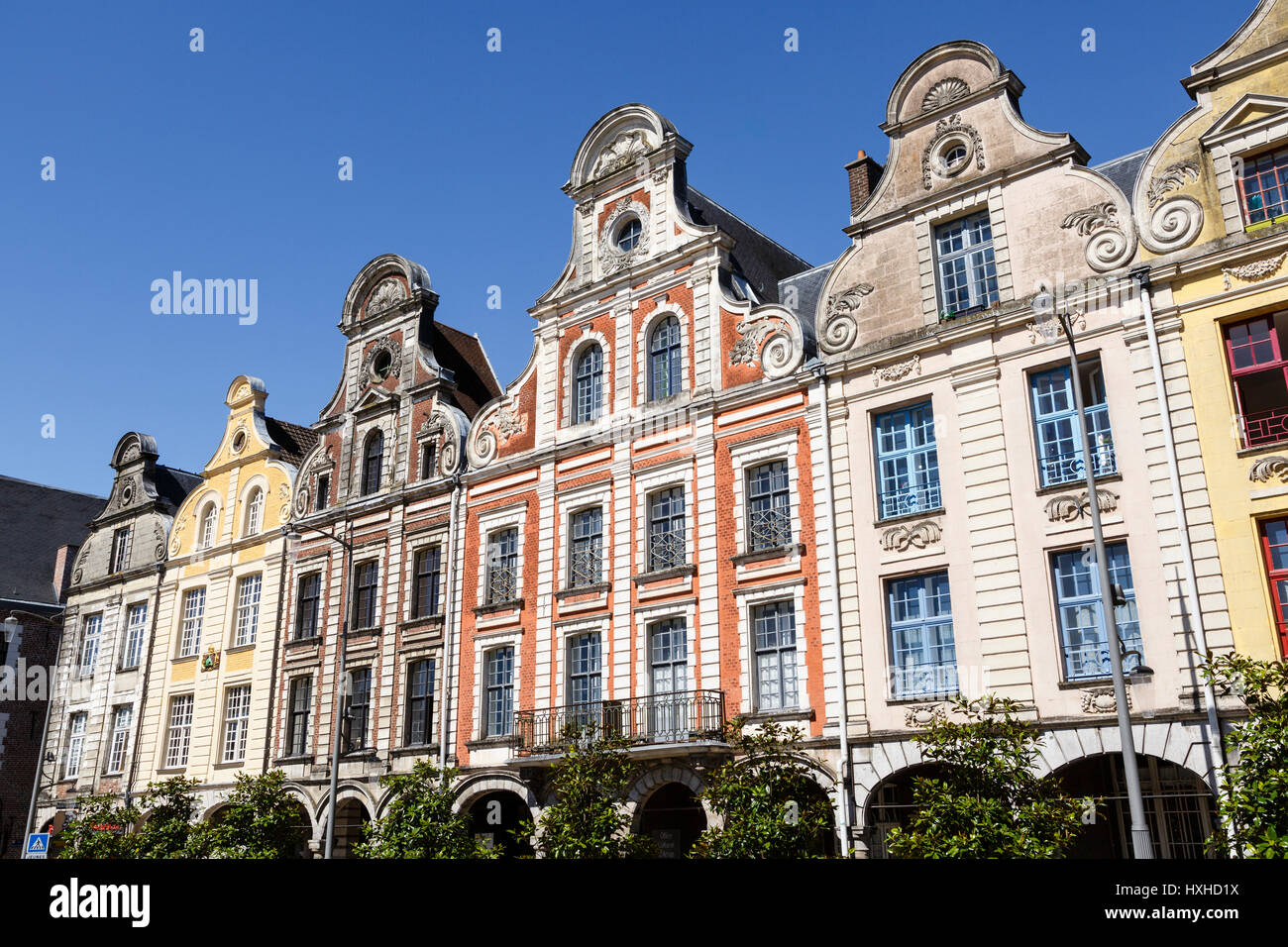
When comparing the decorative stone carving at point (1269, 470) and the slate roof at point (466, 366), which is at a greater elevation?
the slate roof at point (466, 366)

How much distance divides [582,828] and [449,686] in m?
7.79

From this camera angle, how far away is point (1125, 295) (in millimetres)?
19375

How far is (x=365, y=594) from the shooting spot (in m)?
31.6

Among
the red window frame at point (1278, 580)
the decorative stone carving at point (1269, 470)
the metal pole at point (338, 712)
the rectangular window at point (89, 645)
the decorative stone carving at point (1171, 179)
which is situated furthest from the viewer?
the rectangular window at point (89, 645)

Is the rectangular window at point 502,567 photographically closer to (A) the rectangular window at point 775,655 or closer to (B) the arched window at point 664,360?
(B) the arched window at point 664,360

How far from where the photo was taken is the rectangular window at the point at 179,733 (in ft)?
115

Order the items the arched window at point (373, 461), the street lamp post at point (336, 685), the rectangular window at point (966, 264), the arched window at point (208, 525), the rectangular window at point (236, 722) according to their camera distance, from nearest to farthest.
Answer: the rectangular window at point (966, 264)
the street lamp post at point (336, 685)
the arched window at point (373, 461)
the rectangular window at point (236, 722)
the arched window at point (208, 525)

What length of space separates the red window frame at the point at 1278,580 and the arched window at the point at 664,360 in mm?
12689

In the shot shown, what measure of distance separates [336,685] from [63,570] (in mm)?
20680

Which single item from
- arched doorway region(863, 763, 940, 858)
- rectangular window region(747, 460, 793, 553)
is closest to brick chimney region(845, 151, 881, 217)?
rectangular window region(747, 460, 793, 553)

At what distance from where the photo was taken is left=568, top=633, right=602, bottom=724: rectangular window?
2517 centimetres

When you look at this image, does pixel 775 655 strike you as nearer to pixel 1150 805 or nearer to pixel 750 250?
pixel 1150 805

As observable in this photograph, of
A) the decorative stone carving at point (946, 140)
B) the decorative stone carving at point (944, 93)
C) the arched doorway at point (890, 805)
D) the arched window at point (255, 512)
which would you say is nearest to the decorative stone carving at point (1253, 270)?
the decorative stone carving at point (946, 140)
